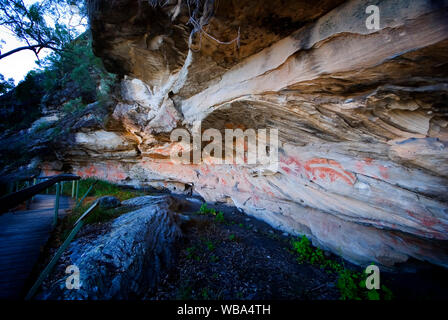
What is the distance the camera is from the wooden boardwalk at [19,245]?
237 cm

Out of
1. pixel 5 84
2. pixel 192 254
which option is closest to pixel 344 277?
pixel 192 254

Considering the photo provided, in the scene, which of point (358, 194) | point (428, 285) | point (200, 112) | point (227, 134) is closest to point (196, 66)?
point (200, 112)

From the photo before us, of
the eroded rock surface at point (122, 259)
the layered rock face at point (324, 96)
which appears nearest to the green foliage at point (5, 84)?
the layered rock face at point (324, 96)

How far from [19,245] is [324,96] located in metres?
6.54

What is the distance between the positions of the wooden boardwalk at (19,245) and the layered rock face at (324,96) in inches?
177

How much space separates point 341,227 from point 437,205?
183 cm

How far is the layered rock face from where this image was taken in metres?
2.21

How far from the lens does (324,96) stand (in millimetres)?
2910

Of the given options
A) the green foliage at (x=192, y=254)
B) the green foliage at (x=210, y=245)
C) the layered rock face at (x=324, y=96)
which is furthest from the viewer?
the green foliage at (x=210, y=245)

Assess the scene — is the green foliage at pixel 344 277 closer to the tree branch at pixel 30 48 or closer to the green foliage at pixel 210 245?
the green foliage at pixel 210 245

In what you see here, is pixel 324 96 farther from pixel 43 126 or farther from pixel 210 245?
pixel 43 126

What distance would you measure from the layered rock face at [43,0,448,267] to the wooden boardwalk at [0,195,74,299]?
14.7 ft

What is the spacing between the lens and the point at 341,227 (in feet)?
13.5
